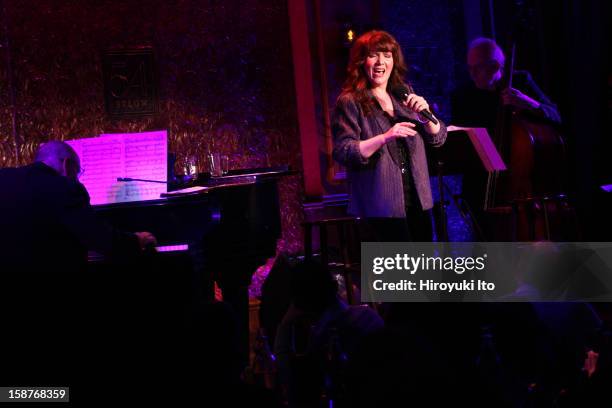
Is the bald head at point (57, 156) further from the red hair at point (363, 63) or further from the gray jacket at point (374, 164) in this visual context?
the red hair at point (363, 63)

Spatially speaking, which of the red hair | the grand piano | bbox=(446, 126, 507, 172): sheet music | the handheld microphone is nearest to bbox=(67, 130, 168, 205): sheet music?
the grand piano

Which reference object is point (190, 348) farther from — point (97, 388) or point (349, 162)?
point (349, 162)

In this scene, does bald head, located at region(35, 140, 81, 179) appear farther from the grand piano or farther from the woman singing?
the woman singing

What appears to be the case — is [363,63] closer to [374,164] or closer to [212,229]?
[374,164]

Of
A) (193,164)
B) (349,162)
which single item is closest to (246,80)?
(193,164)

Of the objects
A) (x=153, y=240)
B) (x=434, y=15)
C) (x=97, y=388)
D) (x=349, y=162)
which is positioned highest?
(x=434, y=15)

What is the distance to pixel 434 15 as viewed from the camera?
576cm

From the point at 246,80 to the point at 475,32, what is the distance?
6.47 ft

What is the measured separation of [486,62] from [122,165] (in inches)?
98.2

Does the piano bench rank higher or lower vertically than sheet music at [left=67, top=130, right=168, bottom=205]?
lower

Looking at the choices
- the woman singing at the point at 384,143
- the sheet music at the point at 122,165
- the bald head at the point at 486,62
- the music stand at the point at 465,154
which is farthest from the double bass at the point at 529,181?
the sheet music at the point at 122,165

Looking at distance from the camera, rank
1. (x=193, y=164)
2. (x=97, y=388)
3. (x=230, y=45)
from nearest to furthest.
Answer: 1. (x=97, y=388)
2. (x=193, y=164)
3. (x=230, y=45)

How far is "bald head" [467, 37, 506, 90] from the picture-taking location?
4.58 meters

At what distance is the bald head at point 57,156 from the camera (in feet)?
10.7
